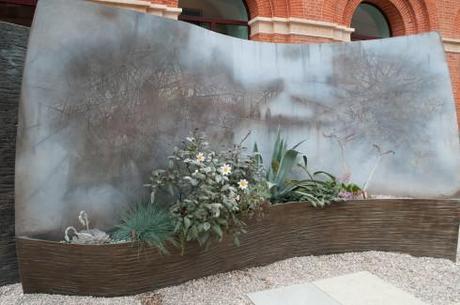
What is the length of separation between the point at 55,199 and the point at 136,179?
64 cm

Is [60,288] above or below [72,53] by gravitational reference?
below

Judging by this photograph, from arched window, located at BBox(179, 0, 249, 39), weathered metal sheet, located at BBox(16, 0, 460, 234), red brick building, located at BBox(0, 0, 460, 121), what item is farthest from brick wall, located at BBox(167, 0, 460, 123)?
weathered metal sheet, located at BBox(16, 0, 460, 234)

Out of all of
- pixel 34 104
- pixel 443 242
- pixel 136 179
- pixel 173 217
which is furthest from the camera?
pixel 443 242

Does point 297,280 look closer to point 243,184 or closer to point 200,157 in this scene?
point 243,184

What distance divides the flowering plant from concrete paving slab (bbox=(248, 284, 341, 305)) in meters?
0.48

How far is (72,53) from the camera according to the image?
2.74 metres

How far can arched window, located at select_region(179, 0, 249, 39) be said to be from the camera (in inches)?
338

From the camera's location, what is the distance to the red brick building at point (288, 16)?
7.27 meters

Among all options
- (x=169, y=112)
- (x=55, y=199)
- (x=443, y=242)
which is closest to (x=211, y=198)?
(x=169, y=112)

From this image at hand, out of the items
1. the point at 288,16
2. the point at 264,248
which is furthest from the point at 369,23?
the point at 264,248

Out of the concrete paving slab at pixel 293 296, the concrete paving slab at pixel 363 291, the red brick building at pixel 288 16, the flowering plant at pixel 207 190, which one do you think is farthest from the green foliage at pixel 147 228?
the red brick building at pixel 288 16

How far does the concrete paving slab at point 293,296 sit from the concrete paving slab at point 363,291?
8 centimetres

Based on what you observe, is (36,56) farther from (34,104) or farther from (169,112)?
(169,112)

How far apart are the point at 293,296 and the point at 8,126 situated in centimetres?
269
